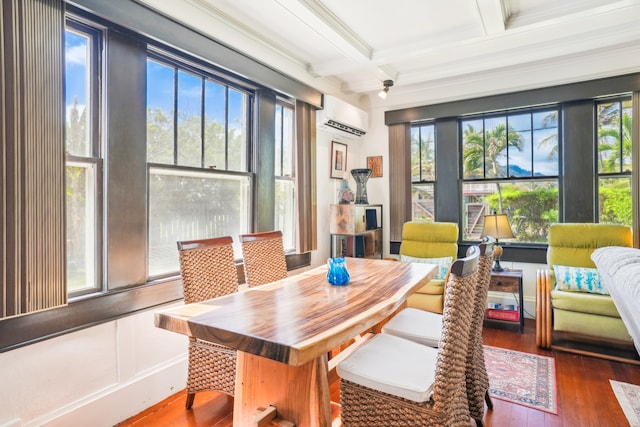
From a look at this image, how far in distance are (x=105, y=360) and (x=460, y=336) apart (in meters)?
1.95

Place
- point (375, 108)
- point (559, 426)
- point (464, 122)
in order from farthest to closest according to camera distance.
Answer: point (375, 108) < point (464, 122) < point (559, 426)

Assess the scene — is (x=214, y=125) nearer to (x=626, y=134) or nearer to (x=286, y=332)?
(x=286, y=332)

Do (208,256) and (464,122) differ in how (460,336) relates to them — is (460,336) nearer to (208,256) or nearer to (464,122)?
(208,256)

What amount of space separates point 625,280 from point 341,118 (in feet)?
9.68

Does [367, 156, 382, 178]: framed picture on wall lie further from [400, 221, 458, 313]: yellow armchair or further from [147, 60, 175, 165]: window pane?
[147, 60, 175, 165]: window pane

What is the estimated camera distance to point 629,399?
7.20 feet

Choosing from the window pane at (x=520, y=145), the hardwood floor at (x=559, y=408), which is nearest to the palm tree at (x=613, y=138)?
the window pane at (x=520, y=145)

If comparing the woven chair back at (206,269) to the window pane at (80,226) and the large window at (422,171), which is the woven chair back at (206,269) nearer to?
the window pane at (80,226)

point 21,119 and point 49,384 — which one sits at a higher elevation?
point 21,119

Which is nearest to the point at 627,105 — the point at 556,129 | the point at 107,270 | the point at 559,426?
the point at 556,129

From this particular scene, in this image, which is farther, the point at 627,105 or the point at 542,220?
the point at 542,220

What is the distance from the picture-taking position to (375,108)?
4695mm

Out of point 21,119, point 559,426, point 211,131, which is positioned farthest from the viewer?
point 211,131

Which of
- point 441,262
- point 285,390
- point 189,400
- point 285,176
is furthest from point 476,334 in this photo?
point 285,176
